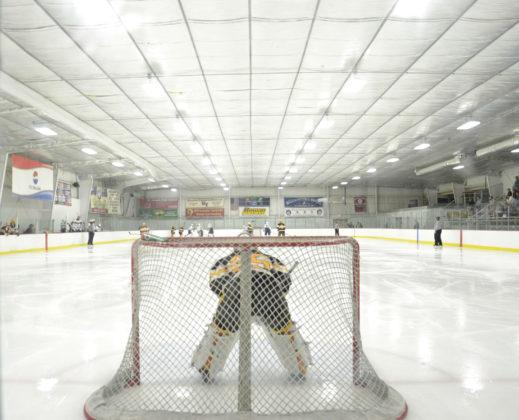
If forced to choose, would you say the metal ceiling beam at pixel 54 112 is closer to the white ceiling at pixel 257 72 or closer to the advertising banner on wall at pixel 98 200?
the white ceiling at pixel 257 72

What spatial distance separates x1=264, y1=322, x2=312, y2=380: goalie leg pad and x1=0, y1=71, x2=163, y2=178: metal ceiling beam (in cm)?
927

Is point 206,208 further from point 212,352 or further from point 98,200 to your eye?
point 212,352

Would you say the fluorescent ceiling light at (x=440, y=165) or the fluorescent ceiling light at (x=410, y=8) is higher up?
the fluorescent ceiling light at (x=410, y=8)

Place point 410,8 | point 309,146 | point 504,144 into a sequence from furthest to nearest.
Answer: point 309,146 → point 504,144 → point 410,8

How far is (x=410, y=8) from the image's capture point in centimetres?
622

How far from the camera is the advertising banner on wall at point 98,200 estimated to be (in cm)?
2405

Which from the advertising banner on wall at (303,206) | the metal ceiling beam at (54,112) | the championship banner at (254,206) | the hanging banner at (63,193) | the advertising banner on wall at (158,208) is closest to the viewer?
the metal ceiling beam at (54,112)

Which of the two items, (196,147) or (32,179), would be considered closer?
(32,179)

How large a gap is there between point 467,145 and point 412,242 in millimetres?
6318

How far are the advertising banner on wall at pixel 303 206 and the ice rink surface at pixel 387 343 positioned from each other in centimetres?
2710

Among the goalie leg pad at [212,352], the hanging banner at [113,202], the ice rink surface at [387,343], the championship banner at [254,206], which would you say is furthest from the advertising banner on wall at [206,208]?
the goalie leg pad at [212,352]

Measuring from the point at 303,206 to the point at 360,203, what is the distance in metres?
5.50

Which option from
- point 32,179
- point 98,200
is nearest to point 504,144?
point 32,179

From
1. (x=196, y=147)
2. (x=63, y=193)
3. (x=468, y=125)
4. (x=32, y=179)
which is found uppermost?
(x=468, y=125)
